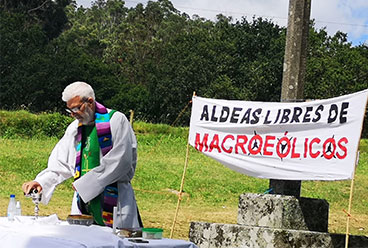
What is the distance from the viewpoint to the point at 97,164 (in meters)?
6.34

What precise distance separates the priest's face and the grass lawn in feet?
20.7

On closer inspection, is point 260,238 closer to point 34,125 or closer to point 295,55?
point 295,55

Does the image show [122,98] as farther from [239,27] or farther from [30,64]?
[239,27]

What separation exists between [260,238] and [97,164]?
3162mm

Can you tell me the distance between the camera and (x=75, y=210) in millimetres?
6418

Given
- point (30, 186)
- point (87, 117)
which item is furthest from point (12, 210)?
point (87, 117)

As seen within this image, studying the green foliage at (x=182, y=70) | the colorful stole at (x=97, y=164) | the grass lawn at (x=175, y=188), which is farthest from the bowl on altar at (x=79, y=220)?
the green foliage at (x=182, y=70)

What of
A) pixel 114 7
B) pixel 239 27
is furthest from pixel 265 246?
pixel 114 7

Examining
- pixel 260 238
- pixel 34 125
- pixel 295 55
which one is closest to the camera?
pixel 260 238

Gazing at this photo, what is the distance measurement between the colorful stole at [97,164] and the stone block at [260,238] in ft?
9.92

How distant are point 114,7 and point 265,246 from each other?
3627 inches

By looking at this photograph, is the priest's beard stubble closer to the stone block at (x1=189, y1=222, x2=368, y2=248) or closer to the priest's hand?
the priest's hand

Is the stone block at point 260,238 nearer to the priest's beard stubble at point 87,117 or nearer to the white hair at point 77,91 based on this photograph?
the priest's beard stubble at point 87,117

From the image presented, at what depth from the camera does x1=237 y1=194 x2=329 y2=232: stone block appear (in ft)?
30.0
